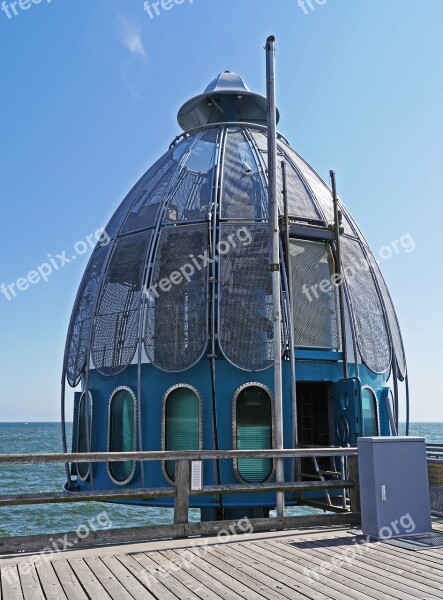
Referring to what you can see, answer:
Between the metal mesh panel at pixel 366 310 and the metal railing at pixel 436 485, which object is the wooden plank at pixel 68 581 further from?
the metal mesh panel at pixel 366 310

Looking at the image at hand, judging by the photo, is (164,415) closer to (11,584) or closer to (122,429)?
(122,429)

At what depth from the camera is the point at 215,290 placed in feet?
43.8

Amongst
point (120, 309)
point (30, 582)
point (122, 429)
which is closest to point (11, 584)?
point (30, 582)

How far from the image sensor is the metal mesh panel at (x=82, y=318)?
1511cm

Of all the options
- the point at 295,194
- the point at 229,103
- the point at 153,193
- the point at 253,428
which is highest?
the point at 229,103

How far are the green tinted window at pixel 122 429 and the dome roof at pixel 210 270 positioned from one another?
721 mm

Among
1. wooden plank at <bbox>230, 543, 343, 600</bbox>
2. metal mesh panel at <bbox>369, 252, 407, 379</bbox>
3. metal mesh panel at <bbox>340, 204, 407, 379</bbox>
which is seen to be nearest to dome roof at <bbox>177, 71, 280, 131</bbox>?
metal mesh panel at <bbox>340, 204, 407, 379</bbox>

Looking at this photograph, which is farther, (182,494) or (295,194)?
(295,194)

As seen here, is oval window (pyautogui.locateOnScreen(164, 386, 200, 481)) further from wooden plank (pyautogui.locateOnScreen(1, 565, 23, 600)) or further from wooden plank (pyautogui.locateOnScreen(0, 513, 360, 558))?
wooden plank (pyautogui.locateOnScreen(1, 565, 23, 600))

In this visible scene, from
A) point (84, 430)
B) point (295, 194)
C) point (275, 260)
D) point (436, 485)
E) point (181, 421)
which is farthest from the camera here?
point (295, 194)

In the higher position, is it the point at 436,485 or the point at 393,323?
the point at 393,323

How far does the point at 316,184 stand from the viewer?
16516mm

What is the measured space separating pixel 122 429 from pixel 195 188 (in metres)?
6.24

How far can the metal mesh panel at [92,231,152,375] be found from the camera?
13.9 metres
